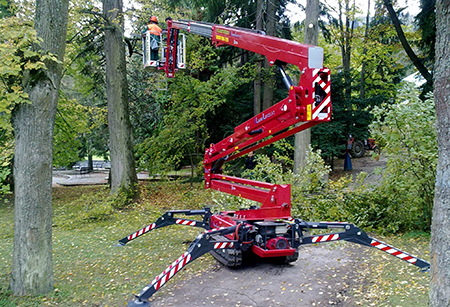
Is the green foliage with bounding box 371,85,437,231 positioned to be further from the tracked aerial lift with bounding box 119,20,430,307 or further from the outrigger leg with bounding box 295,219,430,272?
the tracked aerial lift with bounding box 119,20,430,307

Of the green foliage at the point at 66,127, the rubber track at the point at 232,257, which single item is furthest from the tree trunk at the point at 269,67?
the rubber track at the point at 232,257

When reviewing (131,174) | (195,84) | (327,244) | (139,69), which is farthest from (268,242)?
(139,69)

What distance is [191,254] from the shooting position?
6117 millimetres

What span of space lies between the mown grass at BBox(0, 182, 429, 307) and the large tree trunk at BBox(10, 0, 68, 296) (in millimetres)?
388

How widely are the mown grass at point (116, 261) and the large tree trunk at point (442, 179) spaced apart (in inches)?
96.3

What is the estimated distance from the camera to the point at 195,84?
1634 cm

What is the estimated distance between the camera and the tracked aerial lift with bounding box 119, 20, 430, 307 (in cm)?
563

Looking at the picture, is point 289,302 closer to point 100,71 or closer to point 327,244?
point 327,244

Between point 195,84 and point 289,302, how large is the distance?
1214cm

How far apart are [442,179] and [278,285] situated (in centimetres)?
398

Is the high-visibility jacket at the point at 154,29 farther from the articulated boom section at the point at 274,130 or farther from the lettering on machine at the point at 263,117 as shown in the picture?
the lettering on machine at the point at 263,117

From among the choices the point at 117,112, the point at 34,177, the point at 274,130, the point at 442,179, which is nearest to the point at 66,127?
the point at 117,112

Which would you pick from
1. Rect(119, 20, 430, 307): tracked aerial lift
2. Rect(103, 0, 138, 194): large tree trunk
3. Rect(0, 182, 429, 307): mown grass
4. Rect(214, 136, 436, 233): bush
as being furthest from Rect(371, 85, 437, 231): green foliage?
Rect(103, 0, 138, 194): large tree trunk

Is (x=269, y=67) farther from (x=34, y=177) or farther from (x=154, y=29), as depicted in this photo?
(x=34, y=177)
